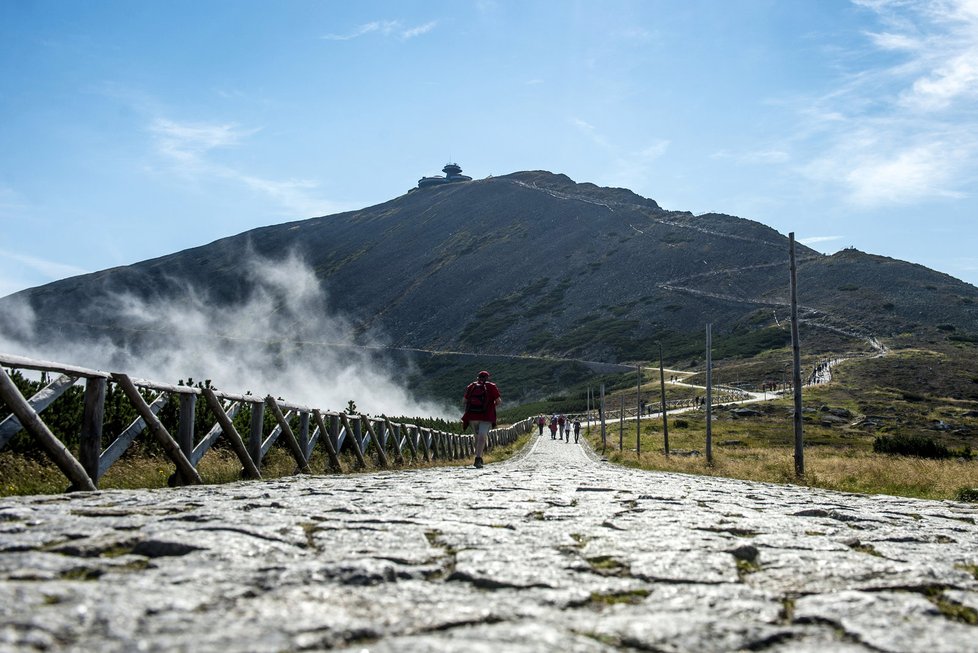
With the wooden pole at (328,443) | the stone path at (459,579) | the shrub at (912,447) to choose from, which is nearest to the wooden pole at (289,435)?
the wooden pole at (328,443)

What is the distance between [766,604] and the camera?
3881 millimetres

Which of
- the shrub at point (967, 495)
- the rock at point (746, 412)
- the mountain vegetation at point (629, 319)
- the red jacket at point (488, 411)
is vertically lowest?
the rock at point (746, 412)

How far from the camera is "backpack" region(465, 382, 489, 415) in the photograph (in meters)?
18.0

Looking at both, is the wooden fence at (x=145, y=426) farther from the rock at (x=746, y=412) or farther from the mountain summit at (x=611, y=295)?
the mountain summit at (x=611, y=295)

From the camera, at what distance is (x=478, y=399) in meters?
18.0

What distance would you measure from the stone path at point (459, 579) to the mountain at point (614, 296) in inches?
4375

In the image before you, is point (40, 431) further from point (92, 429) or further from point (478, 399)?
point (478, 399)

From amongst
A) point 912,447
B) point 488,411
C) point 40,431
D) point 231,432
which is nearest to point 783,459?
point 488,411

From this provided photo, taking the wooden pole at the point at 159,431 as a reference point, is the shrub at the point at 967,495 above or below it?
below

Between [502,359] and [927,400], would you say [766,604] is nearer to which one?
[927,400]

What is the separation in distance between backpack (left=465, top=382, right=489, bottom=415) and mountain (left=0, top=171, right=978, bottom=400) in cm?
10087

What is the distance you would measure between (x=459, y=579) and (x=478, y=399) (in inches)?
544

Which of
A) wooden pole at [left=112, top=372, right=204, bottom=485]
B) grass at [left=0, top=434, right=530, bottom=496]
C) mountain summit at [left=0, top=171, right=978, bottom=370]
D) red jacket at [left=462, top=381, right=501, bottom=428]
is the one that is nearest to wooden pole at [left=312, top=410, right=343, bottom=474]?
grass at [left=0, top=434, right=530, bottom=496]

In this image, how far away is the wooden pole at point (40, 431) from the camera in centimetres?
735
